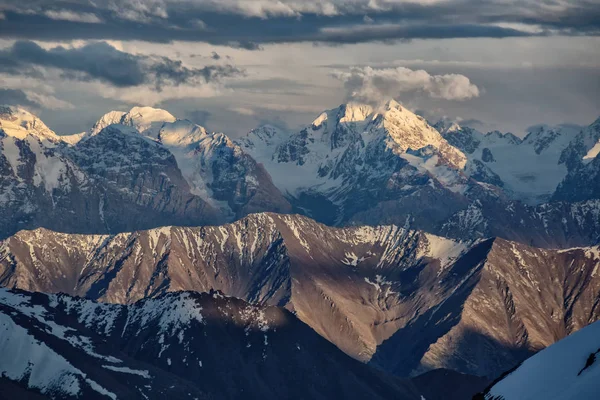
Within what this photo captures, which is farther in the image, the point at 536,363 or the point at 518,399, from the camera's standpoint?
the point at 536,363

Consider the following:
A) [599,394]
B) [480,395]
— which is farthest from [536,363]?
[599,394]

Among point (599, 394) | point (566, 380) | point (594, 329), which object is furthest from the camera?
point (594, 329)

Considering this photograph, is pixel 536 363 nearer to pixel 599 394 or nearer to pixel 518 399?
pixel 518 399

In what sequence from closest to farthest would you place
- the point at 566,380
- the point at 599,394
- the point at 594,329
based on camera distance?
the point at 599,394, the point at 566,380, the point at 594,329

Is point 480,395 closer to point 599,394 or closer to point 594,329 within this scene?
point 594,329

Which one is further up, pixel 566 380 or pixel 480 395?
pixel 566 380

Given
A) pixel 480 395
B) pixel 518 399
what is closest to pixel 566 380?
pixel 518 399
